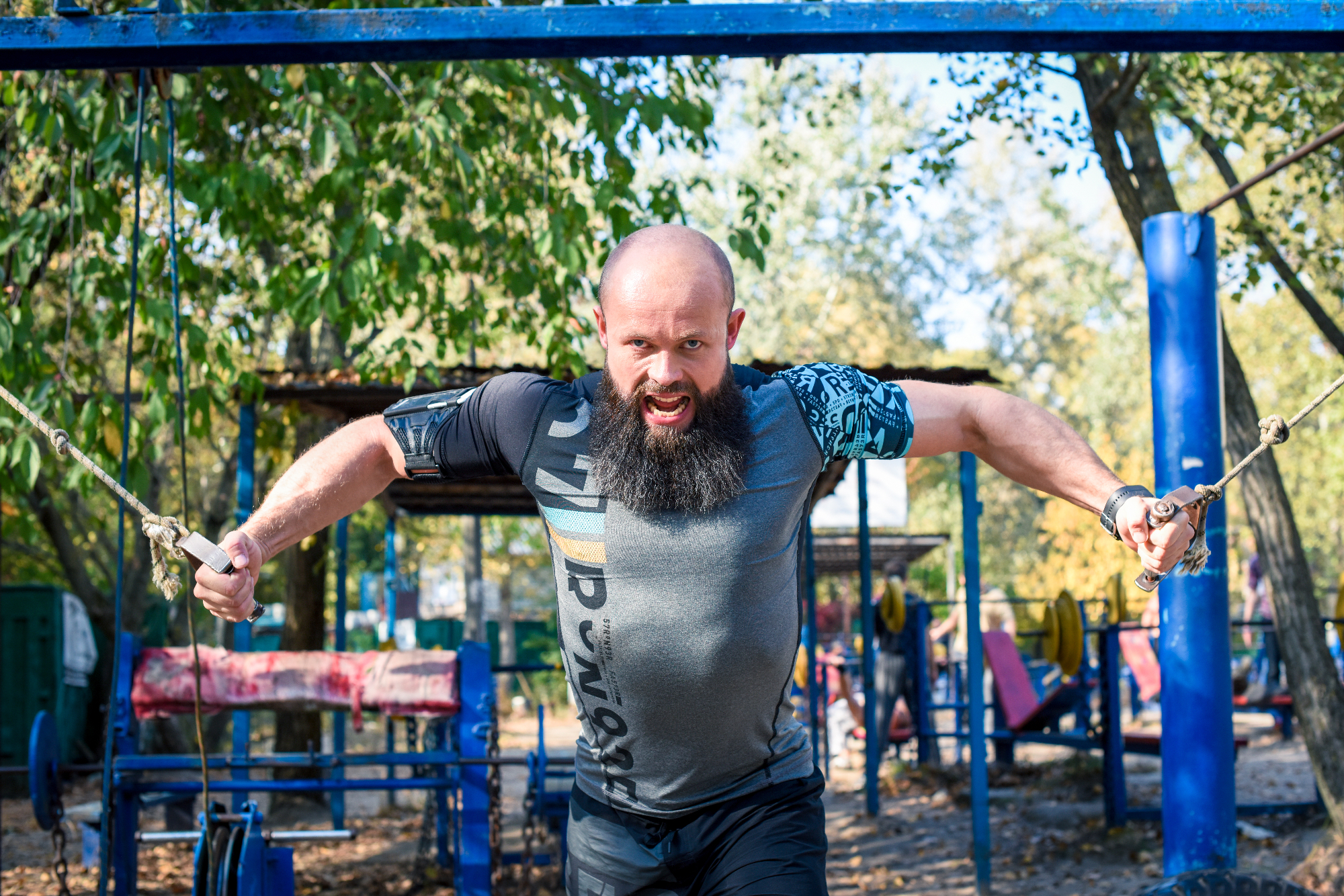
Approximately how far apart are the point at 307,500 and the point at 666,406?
0.75 meters

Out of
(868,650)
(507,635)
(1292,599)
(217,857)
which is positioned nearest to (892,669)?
(868,650)

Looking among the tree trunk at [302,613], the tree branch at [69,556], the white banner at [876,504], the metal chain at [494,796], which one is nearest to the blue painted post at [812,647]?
the metal chain at [494,796]

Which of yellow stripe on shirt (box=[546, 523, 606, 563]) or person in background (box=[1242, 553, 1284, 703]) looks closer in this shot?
yellow stripe on shirt (box=[546, 523, 606, 563])

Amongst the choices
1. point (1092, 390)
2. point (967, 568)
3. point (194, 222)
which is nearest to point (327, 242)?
point (194, 222)

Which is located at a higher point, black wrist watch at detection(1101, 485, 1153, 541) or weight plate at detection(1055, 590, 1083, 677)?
black wrist watch at detection(1101, 485, 1153, 541)

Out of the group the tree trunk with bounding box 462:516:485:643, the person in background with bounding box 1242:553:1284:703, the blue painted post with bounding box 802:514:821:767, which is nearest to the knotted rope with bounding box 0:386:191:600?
the blue painted post with bounding box 802:514:821:767

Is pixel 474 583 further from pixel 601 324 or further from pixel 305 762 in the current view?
pixel 601 324

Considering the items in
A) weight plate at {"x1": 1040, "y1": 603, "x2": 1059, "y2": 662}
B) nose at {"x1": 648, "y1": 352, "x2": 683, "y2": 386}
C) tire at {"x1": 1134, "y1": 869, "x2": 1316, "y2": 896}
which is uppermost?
nose at {"x1": 648, "y1": 352, "x2": 683, "y2": 386}

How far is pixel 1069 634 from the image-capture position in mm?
8859

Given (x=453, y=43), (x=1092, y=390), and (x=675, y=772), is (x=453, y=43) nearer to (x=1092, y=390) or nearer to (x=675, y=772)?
(x=675, y=772)

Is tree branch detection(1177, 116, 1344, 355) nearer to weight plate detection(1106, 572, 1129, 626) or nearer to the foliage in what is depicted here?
weight plate detection(1106, 572, 1129, 626)

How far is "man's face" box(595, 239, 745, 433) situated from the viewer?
223 cm

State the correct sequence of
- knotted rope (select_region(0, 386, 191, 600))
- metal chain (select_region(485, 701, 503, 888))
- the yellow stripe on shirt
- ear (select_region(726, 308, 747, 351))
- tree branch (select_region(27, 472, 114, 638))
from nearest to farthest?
knotted rope (select_region(0, 386, 191, 600)) < the yellow stripe on shirt < ear (select_region(726, 308, 747, 351)) < metal chain (select_region(485, 701, 503, 888)) < tree branch (select_region(27, 472, 114, 638))

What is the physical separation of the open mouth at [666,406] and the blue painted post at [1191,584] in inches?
94.8
